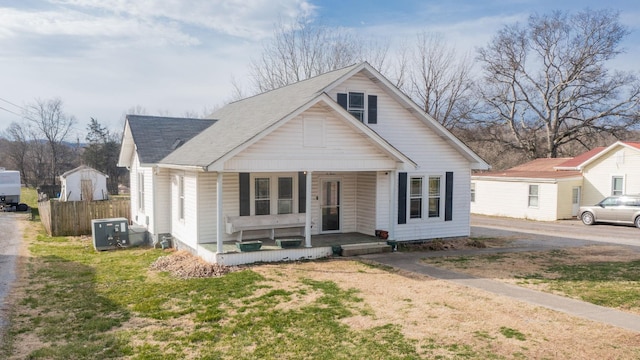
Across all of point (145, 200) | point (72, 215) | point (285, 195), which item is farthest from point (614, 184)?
point (72, 215)

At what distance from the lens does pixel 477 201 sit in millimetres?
32656

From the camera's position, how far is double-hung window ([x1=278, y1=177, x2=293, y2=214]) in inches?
613

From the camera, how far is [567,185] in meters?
28.3

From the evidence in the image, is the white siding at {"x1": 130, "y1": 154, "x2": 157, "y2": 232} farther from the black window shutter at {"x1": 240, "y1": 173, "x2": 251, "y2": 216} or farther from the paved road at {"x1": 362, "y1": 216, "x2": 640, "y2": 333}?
the paved road at {"x1": 362, "y1": 216, "x2": 640, "y2": 333}

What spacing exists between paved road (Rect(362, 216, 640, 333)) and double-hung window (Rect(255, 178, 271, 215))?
3.61 metres

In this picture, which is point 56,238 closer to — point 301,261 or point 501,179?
point 301,261

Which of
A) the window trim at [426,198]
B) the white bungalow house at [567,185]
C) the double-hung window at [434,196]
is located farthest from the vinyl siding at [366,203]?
the white bungalow house at [567,185]

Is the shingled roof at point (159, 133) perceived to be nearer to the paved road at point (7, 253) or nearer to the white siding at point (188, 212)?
the white siding at point (188, 212)

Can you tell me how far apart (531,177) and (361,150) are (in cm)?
1863

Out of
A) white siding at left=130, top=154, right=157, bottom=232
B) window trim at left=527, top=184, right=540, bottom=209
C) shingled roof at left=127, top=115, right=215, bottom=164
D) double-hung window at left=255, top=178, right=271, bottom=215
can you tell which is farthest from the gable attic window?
window trim at left=527, top=184, right=540, bottom=209

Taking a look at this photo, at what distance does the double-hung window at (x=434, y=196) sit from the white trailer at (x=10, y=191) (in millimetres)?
28308

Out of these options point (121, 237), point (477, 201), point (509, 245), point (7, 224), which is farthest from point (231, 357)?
point (477, 201)

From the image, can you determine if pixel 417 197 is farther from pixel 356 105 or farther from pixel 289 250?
pixel 289 250

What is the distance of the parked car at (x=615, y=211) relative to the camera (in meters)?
24.2
